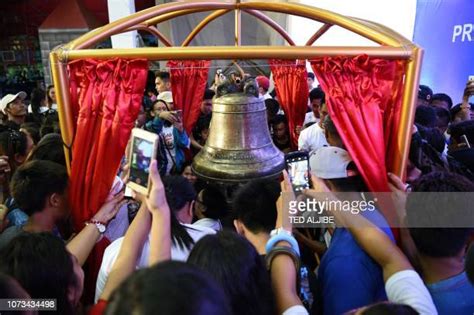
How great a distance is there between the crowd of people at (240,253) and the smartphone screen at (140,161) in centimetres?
4

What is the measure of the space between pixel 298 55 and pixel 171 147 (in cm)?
209

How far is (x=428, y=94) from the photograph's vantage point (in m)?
4.58

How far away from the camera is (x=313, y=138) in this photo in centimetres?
372

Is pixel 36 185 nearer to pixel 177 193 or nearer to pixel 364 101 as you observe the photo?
pixel 177 193

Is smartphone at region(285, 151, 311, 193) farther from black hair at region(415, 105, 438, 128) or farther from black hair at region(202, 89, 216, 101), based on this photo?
black hair at region(202, 89, 216, 101)

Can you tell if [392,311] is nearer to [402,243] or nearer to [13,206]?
[402,243]

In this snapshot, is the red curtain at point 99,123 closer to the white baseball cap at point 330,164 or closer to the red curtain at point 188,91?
the white baseball cap at point 330,164

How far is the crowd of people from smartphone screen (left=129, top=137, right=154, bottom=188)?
42 millimetres

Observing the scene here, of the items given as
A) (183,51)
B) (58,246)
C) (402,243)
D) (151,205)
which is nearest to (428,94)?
(402,243)

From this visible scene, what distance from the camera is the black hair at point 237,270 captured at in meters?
1.08

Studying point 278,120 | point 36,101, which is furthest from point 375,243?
point 36,101

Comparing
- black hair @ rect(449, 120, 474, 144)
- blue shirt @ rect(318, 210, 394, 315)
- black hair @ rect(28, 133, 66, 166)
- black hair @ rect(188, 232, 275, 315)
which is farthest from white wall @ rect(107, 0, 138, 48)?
black hair @ rect(188, 232, 275, 315)

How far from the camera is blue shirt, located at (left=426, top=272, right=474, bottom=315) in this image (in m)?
1.32

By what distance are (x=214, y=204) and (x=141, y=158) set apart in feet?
3.50
